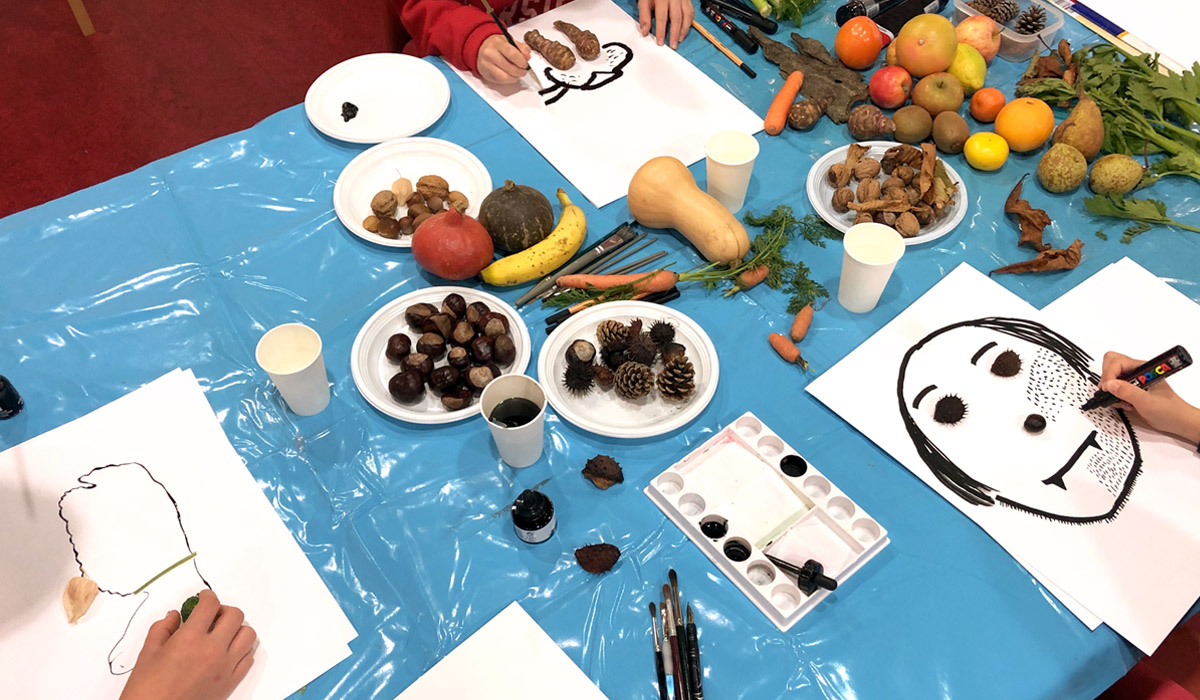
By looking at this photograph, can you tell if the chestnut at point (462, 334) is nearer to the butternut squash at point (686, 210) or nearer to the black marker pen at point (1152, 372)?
the butternut squash at point (686, 210)

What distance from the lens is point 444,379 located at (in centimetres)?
128

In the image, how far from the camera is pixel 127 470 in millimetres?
1224

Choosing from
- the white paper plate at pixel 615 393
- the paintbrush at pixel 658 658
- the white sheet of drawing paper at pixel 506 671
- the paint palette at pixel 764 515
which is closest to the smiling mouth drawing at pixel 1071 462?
the paint palette at pixel 764 515

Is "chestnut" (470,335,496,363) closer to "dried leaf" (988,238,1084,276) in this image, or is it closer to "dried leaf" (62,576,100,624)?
"dried leaf" (62,576,100,624)

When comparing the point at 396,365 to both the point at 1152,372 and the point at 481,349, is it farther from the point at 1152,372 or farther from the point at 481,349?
the point at 1152,372

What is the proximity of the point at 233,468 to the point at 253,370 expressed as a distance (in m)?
0.19

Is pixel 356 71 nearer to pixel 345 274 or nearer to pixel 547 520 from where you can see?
pixel 345 274

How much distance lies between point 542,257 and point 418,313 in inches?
9.7

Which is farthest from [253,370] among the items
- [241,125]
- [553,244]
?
[241,125]

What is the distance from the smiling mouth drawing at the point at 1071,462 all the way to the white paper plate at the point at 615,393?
1.77ft

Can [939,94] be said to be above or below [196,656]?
above

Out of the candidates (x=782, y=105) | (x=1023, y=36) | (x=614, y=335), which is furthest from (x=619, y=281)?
(x=1023, y=36)

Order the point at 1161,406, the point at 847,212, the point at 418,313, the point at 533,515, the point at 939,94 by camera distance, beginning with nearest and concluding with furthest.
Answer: the point at 533,515 → the point at 1161,406 → the point at 418,313 → the point at 847,212 → the point at 939,94

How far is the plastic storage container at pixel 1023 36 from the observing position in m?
1.84
